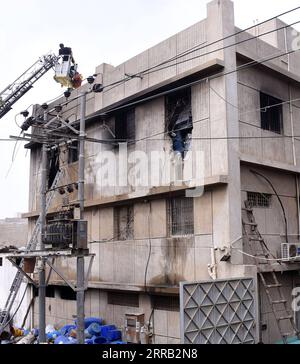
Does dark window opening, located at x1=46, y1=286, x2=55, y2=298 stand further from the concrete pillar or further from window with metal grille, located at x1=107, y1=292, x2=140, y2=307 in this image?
the concrete pillar

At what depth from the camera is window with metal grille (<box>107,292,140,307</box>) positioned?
14836 mm

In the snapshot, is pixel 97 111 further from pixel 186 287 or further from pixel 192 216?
pixel 186 287

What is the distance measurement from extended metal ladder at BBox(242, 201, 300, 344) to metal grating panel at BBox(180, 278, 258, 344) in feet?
3.84

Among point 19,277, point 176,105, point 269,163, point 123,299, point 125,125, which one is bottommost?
point 123,299

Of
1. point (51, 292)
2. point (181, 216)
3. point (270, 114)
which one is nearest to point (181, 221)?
point (181, 216)

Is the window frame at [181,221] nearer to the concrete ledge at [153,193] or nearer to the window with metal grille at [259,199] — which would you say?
the concrete ledge at [153,193]

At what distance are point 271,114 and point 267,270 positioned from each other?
5524 mm

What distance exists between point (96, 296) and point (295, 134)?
379 inches

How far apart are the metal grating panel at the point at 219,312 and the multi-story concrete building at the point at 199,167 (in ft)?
2.29

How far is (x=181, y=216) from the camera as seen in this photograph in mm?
13781

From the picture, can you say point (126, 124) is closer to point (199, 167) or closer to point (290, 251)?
point (199, 167)

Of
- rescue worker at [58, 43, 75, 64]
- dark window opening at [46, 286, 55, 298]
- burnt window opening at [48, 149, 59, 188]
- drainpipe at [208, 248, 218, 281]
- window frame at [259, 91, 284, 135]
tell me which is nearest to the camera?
drainpipe at [208, 248, 218, 281]

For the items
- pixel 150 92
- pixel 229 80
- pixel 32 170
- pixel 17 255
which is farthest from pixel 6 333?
pixel 229 80

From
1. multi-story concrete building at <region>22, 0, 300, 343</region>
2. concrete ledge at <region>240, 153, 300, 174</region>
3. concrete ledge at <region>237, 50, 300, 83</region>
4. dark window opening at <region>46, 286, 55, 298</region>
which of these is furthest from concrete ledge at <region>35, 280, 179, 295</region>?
concrete ledge at <region>237, 50, 300, 83</region>
